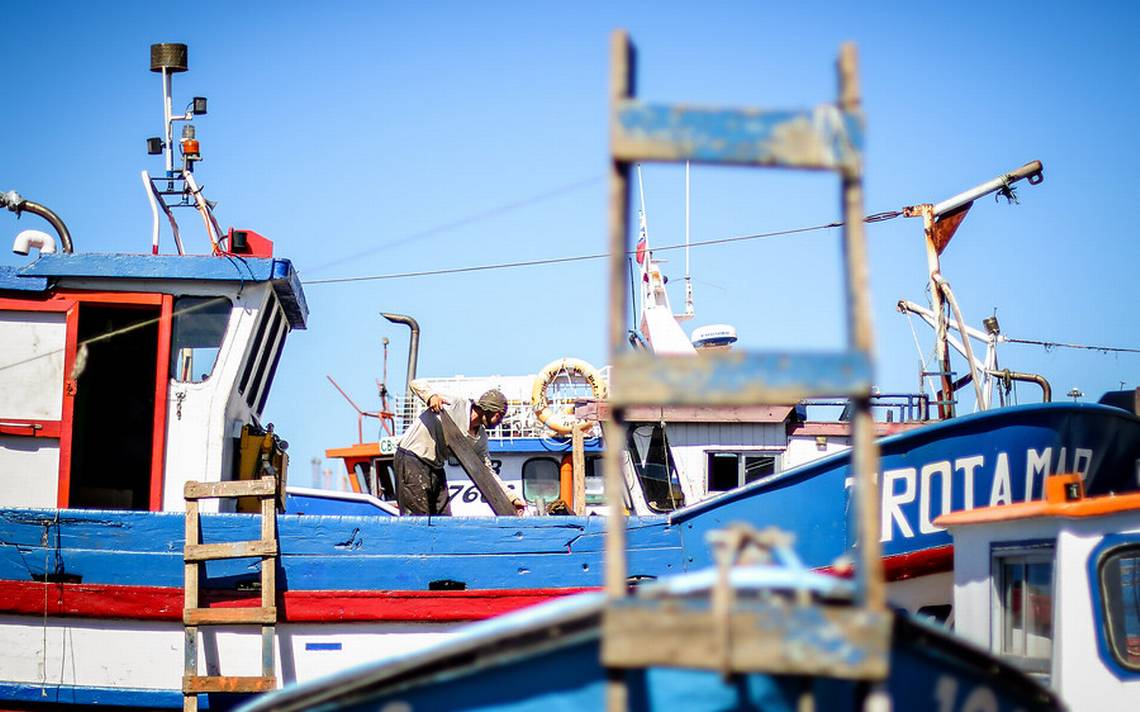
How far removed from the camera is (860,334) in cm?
336

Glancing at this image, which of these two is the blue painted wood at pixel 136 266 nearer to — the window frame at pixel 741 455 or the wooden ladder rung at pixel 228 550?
the wooden ladder rung at pixel 228 550

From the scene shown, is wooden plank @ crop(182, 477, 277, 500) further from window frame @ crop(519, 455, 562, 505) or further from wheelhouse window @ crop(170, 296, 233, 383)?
window frame @ crop(519, 455, 562, 505)

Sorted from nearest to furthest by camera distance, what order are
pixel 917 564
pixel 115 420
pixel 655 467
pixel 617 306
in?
pixel 617 306 < pixel 917 564 < pixel 115 420 < pixel 655 467

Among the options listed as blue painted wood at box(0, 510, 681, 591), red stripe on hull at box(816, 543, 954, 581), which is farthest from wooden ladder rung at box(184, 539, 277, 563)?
red stripe on hull at box(816, 543, 954, 581)

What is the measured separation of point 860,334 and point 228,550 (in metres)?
5.62

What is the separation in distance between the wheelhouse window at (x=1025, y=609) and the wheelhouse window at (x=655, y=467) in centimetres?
713

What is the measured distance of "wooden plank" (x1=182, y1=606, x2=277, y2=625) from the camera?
25.9ft

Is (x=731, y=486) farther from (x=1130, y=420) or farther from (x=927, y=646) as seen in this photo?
(x=927, y=646)

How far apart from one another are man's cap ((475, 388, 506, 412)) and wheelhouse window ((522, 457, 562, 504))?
595 centimetres

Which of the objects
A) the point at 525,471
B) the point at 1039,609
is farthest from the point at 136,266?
the point at 525,471

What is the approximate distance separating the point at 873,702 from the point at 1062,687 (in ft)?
10.3

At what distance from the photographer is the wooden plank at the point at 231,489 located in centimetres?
802

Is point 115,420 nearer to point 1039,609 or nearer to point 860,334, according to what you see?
point 1039,609

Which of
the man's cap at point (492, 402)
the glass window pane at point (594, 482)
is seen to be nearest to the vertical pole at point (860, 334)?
the man's cap at point (492, 402)
